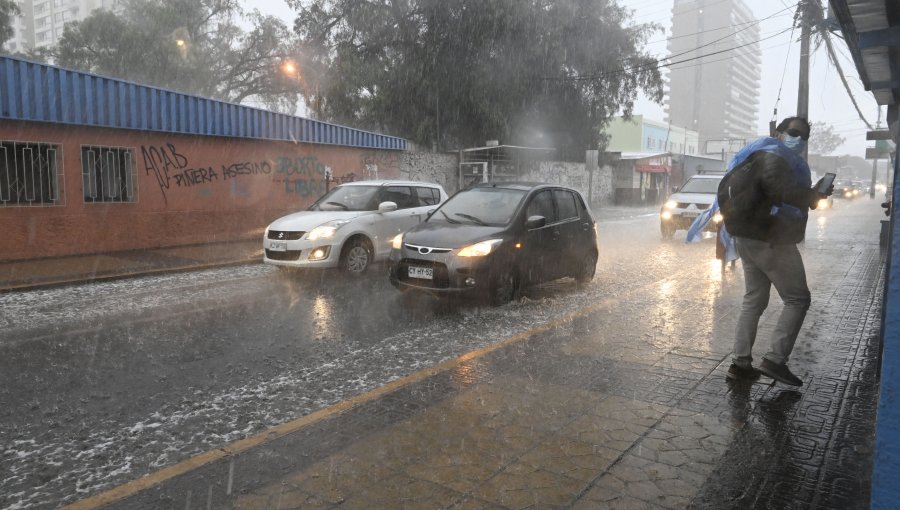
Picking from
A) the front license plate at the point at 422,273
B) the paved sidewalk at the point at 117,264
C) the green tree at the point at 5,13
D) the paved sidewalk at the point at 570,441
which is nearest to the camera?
the paved sidewalk at the point at 570,441

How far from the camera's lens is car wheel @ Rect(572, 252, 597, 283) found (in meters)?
9.41

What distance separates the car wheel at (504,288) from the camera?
25.1 feet

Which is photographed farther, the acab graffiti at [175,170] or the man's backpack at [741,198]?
the acab graffiti at [175,170]

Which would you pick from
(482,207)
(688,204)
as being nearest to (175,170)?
(482,207)

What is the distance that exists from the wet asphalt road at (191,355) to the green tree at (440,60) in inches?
714

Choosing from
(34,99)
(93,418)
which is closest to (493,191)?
(93,418)

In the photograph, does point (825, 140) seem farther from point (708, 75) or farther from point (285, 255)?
point (285, 255)

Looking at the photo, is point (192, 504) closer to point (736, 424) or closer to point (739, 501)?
point (739, 501)

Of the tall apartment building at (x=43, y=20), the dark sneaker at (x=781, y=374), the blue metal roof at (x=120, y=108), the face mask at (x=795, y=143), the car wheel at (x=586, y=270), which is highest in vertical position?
the tall apartment building at (x=43, y=20)

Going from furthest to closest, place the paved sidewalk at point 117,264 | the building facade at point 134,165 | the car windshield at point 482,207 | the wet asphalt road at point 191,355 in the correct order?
the building facade at point 134,165 < the paved sidewalk at point 117,264 < the car windshield at point 482,207 < the wet asphalt road at point 191,355

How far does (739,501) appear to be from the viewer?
3094 millimetres

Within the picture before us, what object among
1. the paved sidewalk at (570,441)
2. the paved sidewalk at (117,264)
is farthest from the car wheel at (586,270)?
the paved sidewalk at (117,264)

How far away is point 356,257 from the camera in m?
10.4

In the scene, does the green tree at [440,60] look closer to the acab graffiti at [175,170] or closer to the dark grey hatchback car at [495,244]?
the acab graffiti at [175,170]
